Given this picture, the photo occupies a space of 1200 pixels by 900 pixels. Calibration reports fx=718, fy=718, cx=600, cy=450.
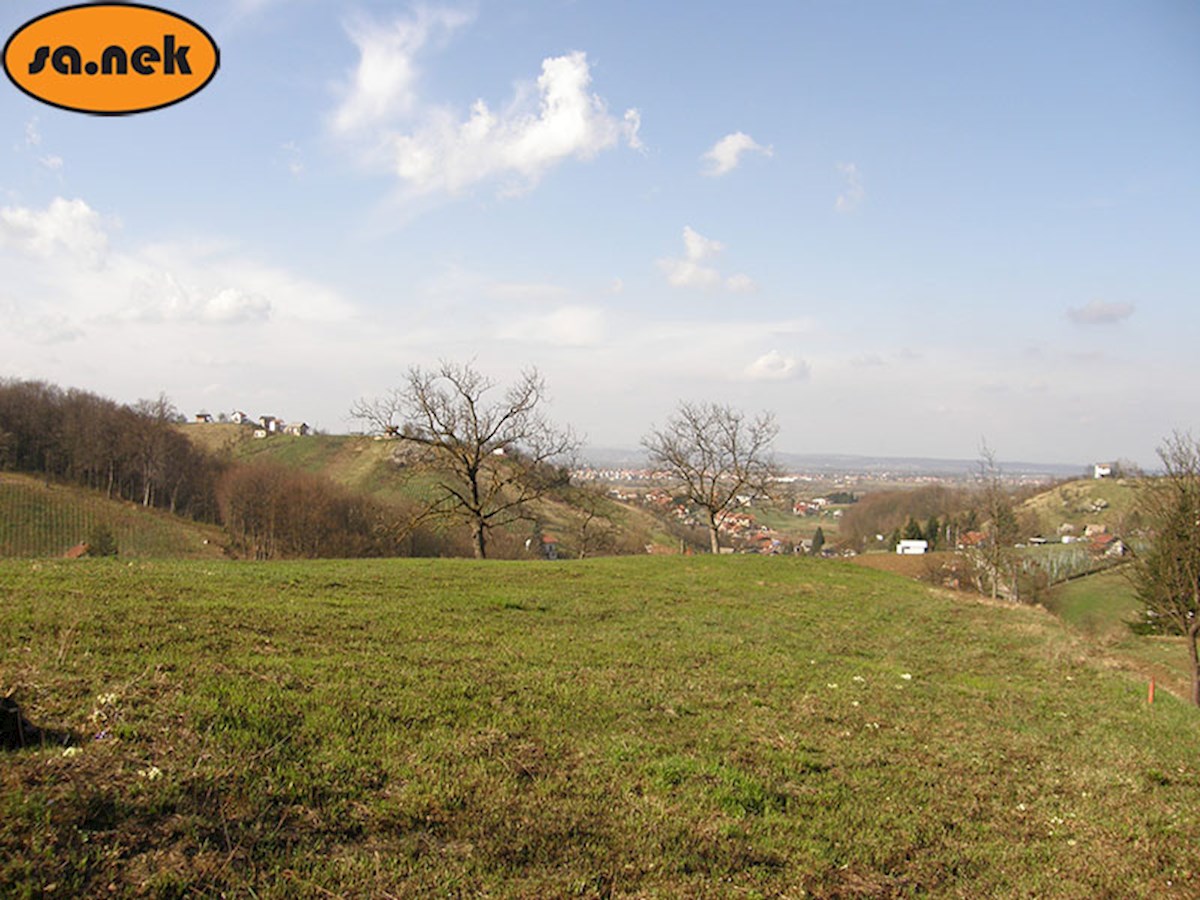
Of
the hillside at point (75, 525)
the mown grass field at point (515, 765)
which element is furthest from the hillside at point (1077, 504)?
the mown grass field at point (515, 765)

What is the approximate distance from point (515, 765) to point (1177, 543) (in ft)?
74.0

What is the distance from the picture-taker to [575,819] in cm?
589

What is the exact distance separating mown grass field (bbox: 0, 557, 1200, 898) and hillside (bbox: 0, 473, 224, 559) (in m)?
59.6

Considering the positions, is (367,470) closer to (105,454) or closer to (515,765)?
(105,454)

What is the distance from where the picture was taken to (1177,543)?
822 inches

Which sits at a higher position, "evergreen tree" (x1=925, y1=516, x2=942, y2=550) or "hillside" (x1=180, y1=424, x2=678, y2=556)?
"hillside" (x1=180, y1=424, x2=678, y2=556)

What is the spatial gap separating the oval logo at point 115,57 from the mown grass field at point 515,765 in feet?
17.6

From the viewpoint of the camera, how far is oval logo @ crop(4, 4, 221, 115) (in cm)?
660

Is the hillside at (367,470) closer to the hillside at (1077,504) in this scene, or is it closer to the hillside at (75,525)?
the hillside at (75,525)

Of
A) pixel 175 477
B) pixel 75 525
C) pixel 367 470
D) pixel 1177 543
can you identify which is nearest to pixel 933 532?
pixel 367 470

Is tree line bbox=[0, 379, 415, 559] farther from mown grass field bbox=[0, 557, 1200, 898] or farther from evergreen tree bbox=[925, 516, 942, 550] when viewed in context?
evergreen tree bbox=[925, 516, 942, 550]

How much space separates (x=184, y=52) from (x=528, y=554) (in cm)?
7460

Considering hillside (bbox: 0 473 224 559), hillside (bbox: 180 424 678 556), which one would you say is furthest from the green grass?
hillside (bbox: 0 473 224 559)

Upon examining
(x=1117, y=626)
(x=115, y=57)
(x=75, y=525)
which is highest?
(x=115, y=57)
